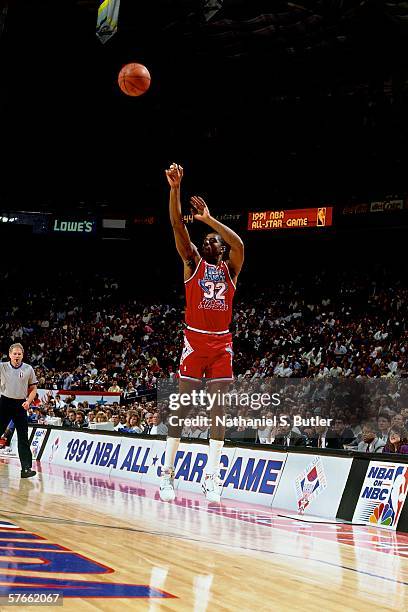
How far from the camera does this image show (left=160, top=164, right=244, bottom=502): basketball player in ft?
22.5

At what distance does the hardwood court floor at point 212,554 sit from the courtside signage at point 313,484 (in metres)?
0.52

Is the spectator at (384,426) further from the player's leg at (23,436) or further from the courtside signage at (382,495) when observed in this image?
the player's leg at (23,436)

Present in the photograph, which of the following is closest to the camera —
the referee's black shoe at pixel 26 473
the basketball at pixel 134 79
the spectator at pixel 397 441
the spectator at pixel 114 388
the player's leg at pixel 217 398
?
the player's leg at pixel 217 398

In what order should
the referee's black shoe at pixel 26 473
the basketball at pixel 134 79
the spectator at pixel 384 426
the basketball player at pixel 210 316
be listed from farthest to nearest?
1. the referee's black shoe at pixel 26 473
2. the spectator at pixel 384 426
3. the basketball at pixel 134 79
4. the basketball player at pixel 210 316

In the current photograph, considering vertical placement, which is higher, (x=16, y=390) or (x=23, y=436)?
(x=16, y=390)

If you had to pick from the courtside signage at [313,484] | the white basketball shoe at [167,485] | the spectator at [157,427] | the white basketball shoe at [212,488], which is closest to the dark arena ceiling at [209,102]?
the spectator at [157,427]

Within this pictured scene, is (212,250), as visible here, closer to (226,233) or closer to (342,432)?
(226,233)

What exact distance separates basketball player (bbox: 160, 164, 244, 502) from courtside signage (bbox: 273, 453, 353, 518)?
2.07 metres

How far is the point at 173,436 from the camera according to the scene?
7.27 meters

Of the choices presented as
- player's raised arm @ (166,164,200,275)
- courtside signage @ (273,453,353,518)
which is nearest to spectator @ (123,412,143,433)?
courtside signage @ (273,453,353,518)

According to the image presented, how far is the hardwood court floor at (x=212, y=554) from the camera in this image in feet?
11.7

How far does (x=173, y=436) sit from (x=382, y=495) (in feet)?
7.77

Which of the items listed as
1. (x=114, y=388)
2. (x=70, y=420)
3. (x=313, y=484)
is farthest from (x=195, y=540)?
(x=114, y=388)

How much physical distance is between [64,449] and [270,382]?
507 cm
